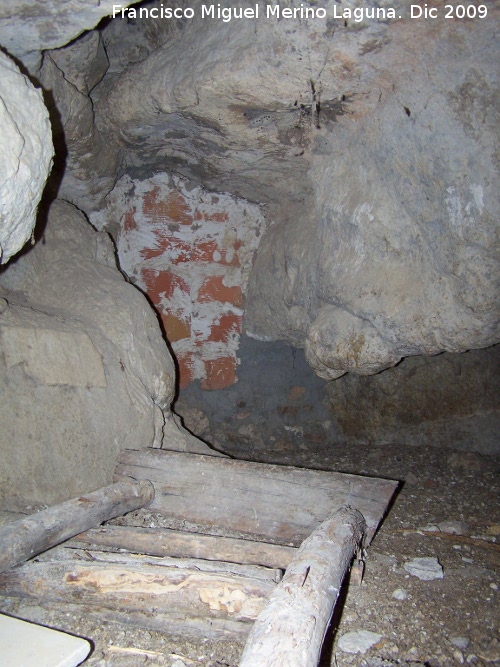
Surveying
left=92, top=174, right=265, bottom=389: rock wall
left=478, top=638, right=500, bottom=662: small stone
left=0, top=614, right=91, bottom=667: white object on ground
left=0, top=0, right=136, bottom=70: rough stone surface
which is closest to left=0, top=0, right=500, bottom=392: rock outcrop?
left=92, top=174, right=265, bottom=389: rock wall

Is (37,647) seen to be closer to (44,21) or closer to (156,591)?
(156,591)

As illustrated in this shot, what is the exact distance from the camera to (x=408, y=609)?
72.1 inches

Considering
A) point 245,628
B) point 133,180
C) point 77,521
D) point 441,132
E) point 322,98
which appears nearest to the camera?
point 245,628

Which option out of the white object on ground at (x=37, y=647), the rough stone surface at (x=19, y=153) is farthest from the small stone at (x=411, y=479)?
the rough stone surface at (x=19, y=153)

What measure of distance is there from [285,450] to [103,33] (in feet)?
10.0

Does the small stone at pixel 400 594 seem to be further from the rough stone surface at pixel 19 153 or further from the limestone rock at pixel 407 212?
the rough stone surface at pixel 19 153

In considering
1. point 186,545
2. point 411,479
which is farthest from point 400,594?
point 411,479

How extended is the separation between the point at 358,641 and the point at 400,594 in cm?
33

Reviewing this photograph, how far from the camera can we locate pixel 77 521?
179 centimetres

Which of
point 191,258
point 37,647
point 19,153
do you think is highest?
point 19,153

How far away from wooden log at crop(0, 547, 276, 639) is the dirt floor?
79mm

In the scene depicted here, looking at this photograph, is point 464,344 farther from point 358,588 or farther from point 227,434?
point 227,434

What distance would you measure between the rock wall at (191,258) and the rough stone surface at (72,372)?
19.1 inches

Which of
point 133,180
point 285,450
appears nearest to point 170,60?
point 133,180
